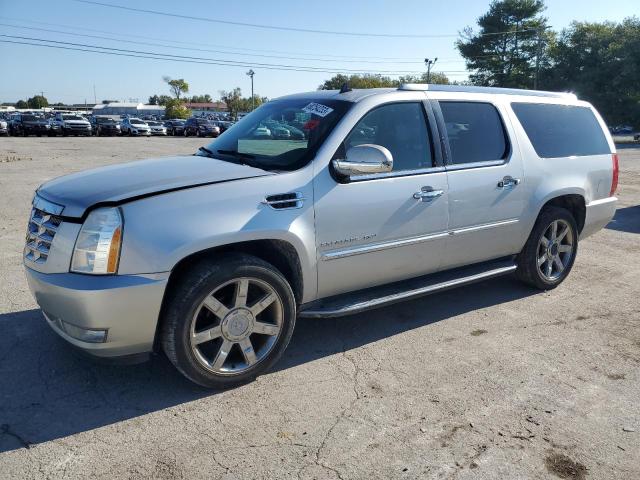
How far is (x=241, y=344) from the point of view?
3.31 m

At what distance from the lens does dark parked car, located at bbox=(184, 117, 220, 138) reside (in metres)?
45.1

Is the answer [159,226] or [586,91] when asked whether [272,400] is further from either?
[586,91]

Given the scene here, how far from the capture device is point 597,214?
542 centimetres

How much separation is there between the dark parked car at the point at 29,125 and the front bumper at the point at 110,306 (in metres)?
40.3

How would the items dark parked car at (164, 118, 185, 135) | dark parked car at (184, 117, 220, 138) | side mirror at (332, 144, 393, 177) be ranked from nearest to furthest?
side mirror at (332, 144, 393, 177)
dark parked car at (184, 117, 220, 138)
dark parked car at (164, 118, 185, 135)

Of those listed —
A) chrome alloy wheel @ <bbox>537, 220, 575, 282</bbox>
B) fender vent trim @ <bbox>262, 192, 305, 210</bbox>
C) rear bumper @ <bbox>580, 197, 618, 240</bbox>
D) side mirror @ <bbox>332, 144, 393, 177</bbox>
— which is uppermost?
side mirror @ <bbox>332, 144, 393, 177</bbox>

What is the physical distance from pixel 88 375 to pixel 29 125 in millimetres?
40308

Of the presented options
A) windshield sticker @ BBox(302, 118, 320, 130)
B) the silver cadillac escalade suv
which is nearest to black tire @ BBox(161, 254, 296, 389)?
the silver cadillac escalade suv

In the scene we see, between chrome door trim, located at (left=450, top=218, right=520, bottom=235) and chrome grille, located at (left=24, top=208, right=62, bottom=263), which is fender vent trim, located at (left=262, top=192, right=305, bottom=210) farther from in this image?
chrome door trim, located at (left=450, top=218, right=520, bottom=235)

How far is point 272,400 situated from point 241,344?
393mm

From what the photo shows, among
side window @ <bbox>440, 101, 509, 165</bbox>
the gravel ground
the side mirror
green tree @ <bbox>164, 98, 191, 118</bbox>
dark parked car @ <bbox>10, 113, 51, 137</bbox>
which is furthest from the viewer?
green tree @ <bbox>164, 98, 191, 118</bbox>

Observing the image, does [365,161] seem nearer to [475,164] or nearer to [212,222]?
[212,222]

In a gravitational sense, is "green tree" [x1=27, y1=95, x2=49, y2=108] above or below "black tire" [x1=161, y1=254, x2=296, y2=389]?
above

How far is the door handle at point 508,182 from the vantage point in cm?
446
